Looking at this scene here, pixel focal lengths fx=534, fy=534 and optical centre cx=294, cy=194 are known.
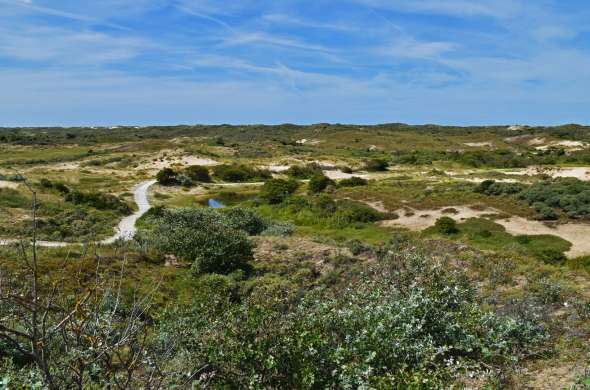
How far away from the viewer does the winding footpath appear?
2873 centimetres

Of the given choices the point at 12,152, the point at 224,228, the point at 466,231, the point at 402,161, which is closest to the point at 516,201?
the point at 466,231

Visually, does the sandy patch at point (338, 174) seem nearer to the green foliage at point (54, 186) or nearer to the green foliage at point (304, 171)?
the green foliage at point (304, 171)

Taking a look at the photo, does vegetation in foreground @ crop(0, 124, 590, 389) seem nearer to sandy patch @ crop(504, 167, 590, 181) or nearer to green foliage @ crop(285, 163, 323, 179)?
sandy patch @ crop(504, 167, 590, 181)

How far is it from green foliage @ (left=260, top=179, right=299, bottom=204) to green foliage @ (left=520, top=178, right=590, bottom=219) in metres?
20.6

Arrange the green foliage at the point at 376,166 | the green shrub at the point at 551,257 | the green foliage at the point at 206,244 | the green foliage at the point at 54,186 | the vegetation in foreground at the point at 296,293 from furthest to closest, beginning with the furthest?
the green foliage at the point at 376,166 < the green foliage at the point at 54,186 < the green shrub at the point at 551,257 < the green foliage at the point at 206,244 < the vegetation in foreground at the point at 296,293

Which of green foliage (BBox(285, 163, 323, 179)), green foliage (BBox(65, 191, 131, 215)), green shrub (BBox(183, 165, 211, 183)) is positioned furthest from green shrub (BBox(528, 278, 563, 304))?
green foliage (BBox(285, 163, 323, 179))

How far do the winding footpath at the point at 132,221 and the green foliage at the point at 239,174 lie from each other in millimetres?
9394

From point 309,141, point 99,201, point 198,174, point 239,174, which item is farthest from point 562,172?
point 309,141

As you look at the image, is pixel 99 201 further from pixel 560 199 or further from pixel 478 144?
pixel 478 144

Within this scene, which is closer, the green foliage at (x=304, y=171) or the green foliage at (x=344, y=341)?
the green foliage at (x=344, y=341)

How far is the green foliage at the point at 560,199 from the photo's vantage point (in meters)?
37.5

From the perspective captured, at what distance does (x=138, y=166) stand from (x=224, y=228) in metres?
64.4

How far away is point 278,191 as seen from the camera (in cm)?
5047

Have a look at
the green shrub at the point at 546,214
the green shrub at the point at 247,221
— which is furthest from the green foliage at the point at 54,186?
the green shrub at the point at 546,214
